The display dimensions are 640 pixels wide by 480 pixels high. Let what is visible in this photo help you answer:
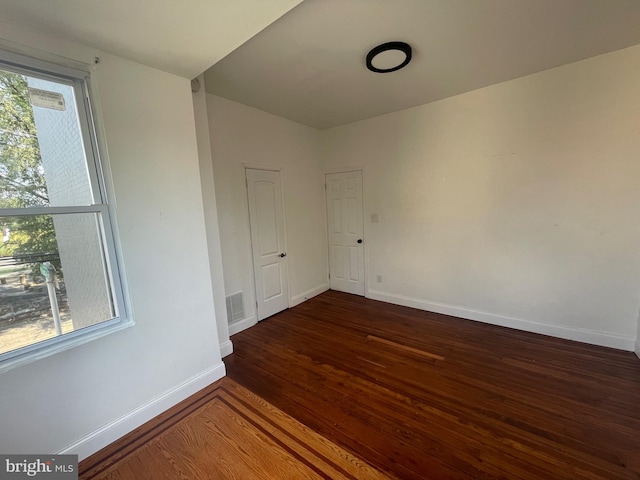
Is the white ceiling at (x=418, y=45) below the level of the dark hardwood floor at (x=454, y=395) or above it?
above

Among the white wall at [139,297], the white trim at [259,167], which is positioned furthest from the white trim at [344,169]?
the white wall at [139,297]

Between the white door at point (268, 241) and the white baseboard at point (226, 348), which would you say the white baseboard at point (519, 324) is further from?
the white baseboard at point (226, 348)

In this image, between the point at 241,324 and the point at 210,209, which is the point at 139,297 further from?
the point at 241,324

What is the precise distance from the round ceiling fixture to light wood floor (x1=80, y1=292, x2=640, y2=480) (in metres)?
2.88

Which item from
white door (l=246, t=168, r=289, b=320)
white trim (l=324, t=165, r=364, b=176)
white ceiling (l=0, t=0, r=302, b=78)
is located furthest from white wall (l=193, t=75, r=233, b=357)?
white trim (l=324, t=165, r=364, b=176)

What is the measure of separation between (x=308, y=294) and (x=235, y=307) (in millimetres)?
1399

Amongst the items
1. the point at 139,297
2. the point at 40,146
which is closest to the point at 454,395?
the point at 139,297

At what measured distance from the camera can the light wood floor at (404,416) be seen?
1.54 meters

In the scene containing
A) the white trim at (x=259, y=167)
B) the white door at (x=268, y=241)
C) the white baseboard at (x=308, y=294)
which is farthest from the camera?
the white baseboard at (x=308, y=294)

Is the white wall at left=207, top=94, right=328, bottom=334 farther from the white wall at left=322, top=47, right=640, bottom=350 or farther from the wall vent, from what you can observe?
the white wall at left=322, top=47, right=640, bottom=350

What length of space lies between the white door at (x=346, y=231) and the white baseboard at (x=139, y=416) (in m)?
2.60

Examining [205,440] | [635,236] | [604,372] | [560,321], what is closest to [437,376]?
[604,372]

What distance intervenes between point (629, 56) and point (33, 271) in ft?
16.1

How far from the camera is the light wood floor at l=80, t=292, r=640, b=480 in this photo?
1541 millimetres
